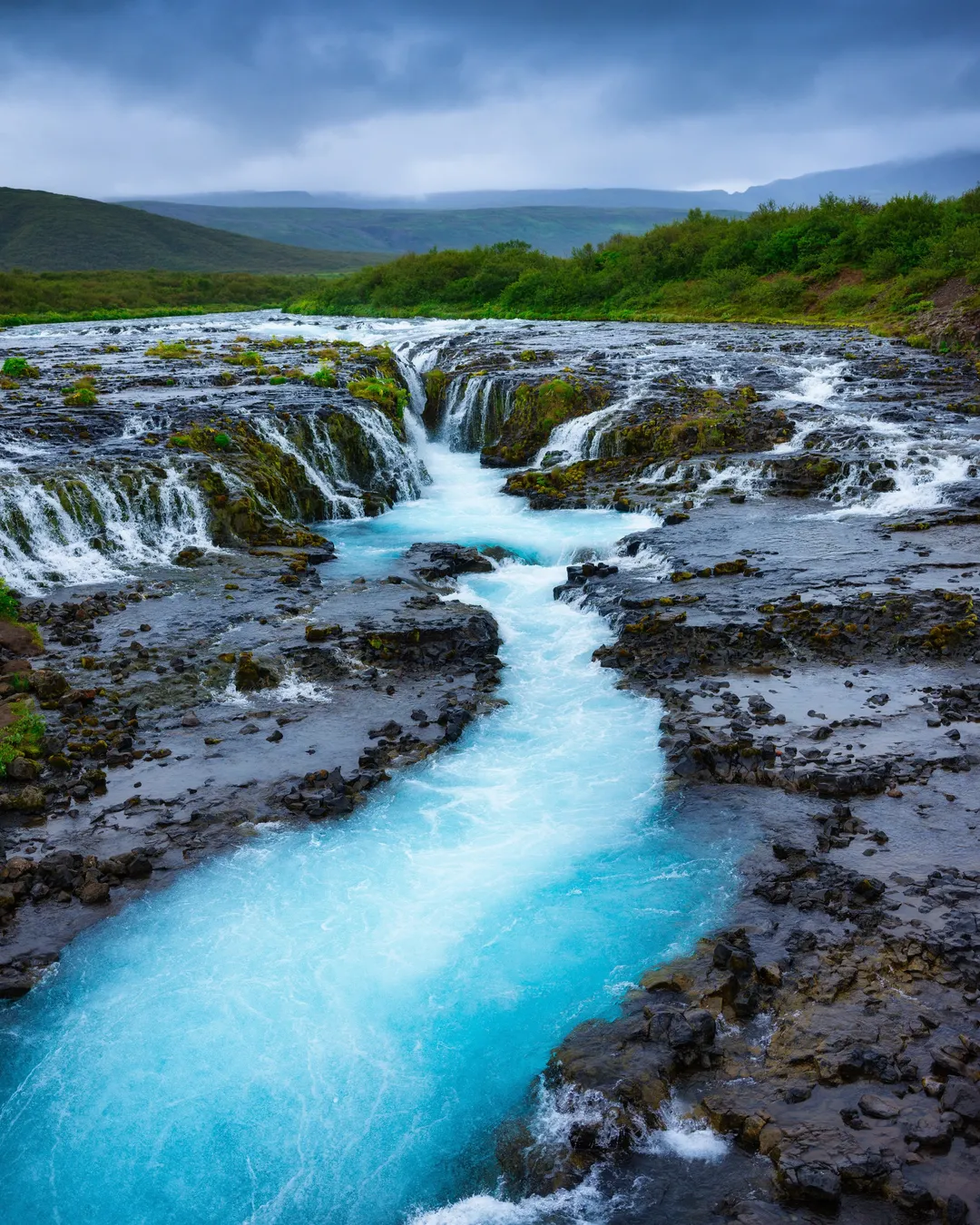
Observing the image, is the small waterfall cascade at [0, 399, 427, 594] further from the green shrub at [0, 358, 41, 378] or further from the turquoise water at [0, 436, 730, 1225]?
the turquoise water at [0, 436, 730, 1225]

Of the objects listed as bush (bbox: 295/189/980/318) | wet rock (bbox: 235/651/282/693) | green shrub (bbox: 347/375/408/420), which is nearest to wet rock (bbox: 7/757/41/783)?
wet rock (bbox: 235/651/282/693)

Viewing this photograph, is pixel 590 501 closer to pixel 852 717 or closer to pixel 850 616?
pixel 850 616

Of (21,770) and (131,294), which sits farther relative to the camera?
(131,294)

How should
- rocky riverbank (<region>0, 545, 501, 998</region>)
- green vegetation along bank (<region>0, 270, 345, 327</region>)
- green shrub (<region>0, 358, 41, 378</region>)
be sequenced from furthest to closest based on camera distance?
green vegetation along bank (<region>0, 270, 345, 327</region>)
green shrub (<region>0, 358, 41, 378</region>)
rocky riverbank (<region>0, 545, 501, 998</region>)

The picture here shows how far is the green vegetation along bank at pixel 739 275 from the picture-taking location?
51.0 m

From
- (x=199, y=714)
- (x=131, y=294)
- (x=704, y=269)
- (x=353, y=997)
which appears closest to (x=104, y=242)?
(x=131, y=294)

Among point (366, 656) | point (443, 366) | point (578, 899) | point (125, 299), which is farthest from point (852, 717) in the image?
point (125, 299)

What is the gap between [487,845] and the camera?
39.2ft

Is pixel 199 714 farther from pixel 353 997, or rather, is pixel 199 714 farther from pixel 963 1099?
pixel 963 1099

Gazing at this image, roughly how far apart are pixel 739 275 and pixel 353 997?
64.5 metres

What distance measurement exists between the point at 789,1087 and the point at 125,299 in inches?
3993

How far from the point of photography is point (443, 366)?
40.6 metres

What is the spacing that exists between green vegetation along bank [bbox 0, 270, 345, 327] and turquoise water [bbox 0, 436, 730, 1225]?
76.2m

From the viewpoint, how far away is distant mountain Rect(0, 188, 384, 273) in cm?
16088
